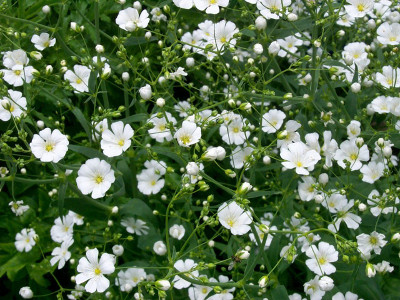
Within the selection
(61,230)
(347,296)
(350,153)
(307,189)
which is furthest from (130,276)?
(350,153)

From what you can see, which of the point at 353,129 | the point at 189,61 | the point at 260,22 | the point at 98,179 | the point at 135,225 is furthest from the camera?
the point at 189,61

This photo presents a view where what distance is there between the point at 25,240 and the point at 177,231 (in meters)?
1.38

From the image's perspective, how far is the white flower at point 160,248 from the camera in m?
3.28

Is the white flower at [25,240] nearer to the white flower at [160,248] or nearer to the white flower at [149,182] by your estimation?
the white flower at [149,182]

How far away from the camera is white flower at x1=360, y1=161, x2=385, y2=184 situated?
3.45 meters

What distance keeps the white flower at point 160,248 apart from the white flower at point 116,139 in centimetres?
73

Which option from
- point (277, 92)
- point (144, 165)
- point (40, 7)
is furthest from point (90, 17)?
point (277, 92)

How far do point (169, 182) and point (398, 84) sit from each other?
5.92 feet

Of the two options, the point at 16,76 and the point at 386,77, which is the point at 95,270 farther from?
the point at 386,77

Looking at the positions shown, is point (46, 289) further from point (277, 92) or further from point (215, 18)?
point (215, 18)

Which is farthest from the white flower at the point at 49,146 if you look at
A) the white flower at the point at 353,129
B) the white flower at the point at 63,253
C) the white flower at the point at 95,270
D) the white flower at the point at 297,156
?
the white flower at the point at 353,129

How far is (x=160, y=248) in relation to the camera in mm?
3275

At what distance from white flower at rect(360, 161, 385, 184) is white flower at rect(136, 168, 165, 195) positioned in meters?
1.43

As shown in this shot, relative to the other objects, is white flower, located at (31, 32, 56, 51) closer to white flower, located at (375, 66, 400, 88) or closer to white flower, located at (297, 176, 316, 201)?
white flower, located at (297, 176, 316, 201)
